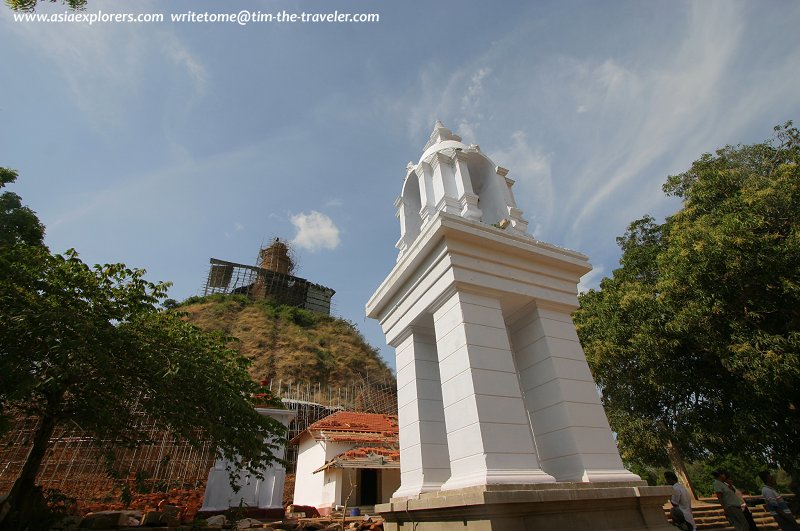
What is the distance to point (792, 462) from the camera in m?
12.8

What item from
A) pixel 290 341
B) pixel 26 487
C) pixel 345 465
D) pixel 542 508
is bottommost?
pixel 542 508

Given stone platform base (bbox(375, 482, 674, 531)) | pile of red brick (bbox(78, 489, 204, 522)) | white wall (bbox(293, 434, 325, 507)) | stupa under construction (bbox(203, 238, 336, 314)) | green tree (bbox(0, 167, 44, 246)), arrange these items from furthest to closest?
stupa under construction (bbox(203, 238, 336, 314)) < white wall (bbox(293, 434, 325, 507)) < green tree (bbox(0, 167, 44, 246)) < pile of red brick (bbox(78, 489, 204, 522)) < stone platform base (bbox(375, 482, 674, 531))

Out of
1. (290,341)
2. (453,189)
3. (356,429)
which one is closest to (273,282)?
(290,341)

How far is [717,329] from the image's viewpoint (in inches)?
509

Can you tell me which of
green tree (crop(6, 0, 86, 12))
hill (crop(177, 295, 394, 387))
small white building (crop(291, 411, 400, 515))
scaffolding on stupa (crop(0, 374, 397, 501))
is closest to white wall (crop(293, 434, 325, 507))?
small white building (crop(291, 411, 400, 515))

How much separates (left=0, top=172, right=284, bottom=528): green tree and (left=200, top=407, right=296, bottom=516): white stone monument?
4.31 metres

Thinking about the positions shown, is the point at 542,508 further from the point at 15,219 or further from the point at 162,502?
the point at 15,219

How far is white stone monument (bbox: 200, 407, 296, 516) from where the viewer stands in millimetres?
14000

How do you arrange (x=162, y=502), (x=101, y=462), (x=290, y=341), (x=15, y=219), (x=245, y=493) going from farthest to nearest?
(x=290, y=341)
(x=101, y=462)
(x=15, y=219)
(x=245, y=493)
(x=162, y=502)

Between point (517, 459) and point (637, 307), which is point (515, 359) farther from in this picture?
point (637, 307)

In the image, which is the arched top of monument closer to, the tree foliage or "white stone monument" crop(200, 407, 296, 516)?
the tree foliage

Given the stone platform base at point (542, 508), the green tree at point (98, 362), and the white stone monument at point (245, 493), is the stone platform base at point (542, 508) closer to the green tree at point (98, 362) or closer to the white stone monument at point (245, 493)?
the green tree at point (98, 362)

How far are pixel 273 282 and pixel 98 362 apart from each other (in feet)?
198

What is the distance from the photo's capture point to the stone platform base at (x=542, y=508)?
431 cm
